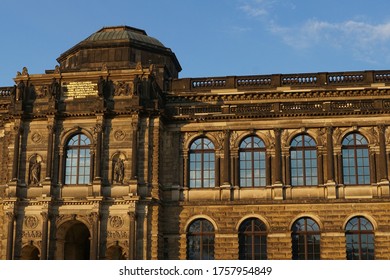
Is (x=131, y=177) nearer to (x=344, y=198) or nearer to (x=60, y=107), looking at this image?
(x=60, y=107)

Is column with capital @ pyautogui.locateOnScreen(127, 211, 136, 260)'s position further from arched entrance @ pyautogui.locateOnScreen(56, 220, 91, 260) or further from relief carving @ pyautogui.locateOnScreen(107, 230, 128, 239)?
arched entrance @ pyautogui.locateOnScreen(56, 220, 91, 260)

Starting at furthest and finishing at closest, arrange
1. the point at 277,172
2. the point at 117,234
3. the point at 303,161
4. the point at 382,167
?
the point at 303,161 < the point at 277,172 < the point at 382,167 < the point at 117,234

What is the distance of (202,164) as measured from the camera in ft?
113

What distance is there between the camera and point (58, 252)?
32406 mm

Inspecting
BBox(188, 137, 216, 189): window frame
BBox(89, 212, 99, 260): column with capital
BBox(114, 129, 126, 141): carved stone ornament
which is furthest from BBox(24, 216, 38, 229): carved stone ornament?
BBox(188, 137, 216, 189): window frame

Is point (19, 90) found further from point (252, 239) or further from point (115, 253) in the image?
point (252, 239)

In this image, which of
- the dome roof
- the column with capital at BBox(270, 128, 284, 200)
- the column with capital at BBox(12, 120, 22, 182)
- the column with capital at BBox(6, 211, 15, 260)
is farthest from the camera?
the dome roof

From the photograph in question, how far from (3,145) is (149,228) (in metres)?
9.53

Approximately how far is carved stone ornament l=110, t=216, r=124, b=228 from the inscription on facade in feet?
21.3

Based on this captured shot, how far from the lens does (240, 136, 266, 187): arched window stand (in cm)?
3388

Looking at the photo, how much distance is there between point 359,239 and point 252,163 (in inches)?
256

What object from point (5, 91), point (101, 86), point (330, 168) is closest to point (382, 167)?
point (330, 168)

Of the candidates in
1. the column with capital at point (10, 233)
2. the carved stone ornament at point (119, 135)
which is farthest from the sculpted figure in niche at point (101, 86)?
the column with capital at point (10, 233)
